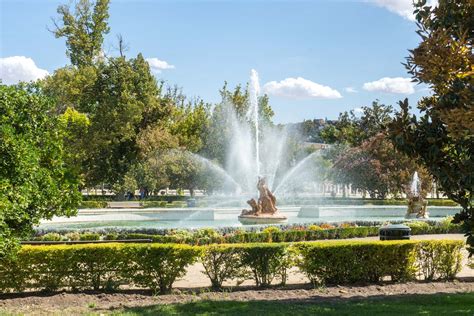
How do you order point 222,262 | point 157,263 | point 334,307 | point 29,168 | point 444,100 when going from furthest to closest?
point 222,262 → point 157,263 → point 29,168 → point 334,307 → point 444,100

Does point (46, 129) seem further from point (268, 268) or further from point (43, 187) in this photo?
point (268, 268)

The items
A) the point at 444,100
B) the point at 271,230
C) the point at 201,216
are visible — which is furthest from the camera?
the point at 201,216

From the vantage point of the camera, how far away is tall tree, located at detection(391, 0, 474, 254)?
6418mm

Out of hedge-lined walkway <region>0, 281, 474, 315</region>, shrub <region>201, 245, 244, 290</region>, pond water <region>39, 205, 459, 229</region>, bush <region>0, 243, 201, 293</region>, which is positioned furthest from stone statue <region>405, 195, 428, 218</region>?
bush <region>0, 243, 201, 293</region>

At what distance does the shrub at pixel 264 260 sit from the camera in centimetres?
966

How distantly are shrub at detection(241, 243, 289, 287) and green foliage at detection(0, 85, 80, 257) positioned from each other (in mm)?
3022

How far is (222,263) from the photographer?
9.66 meters

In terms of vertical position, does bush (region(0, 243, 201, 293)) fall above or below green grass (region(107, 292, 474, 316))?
above

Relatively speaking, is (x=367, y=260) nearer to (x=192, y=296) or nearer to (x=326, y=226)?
(x=192, y=296)

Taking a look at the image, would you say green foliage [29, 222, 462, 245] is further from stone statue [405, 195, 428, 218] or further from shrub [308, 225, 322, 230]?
stone statue [405, 195, 428, 218]

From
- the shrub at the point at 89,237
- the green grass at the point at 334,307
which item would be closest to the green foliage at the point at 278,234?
the shrub at the point at 89,237

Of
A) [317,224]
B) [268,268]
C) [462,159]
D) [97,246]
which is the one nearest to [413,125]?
[462,159]

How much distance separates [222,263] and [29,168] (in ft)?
11.8

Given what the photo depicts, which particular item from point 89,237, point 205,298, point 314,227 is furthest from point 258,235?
point 205,298
